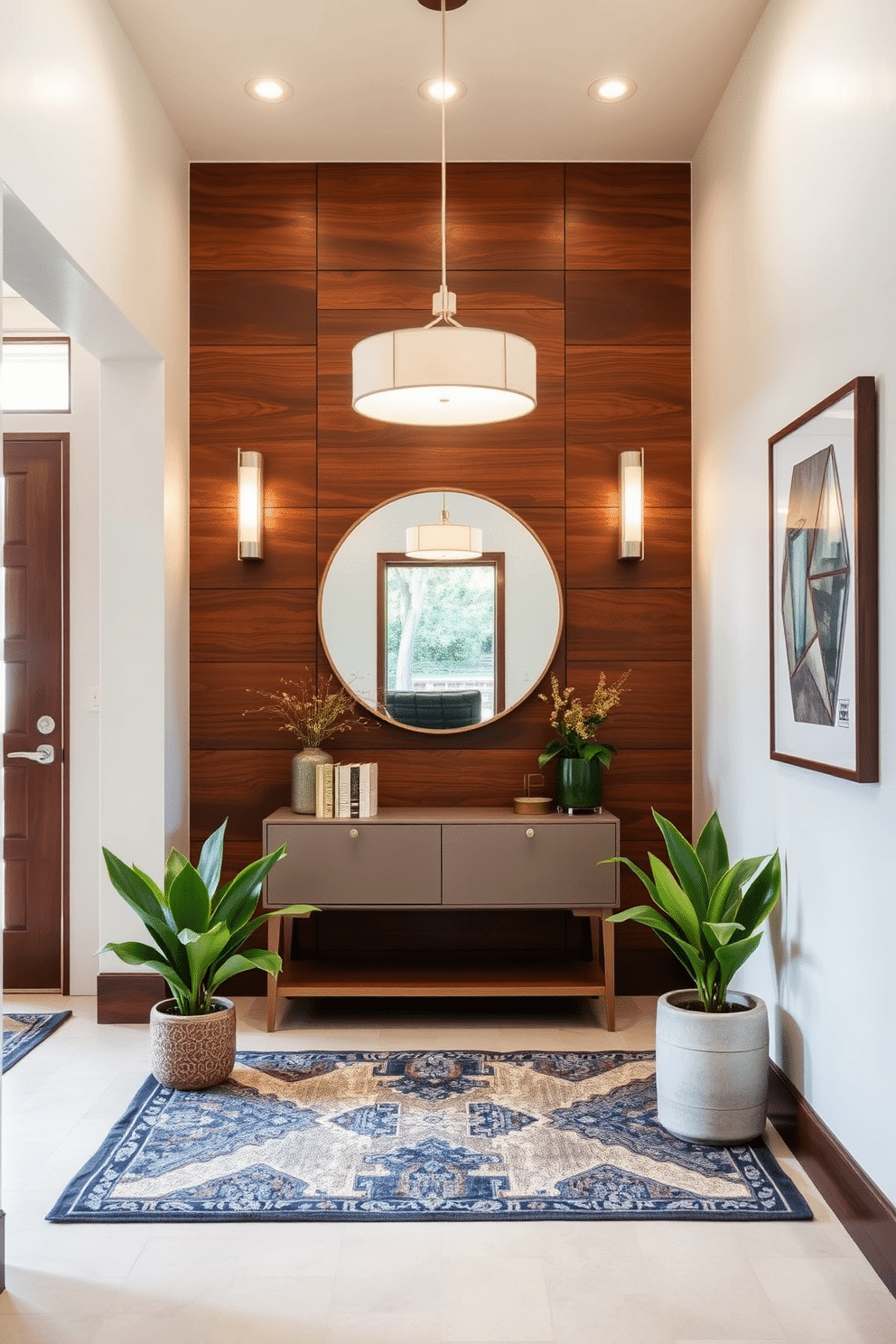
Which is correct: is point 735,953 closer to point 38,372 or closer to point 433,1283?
point 433,1283

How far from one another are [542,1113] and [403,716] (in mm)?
1590

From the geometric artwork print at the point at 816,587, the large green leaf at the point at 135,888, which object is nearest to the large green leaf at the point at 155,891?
the large green leaf at the point at 135,888

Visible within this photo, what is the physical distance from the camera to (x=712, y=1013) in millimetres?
2766

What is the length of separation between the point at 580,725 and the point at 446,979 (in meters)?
Result: 0.99

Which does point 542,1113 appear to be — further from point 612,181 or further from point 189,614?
point 612,181

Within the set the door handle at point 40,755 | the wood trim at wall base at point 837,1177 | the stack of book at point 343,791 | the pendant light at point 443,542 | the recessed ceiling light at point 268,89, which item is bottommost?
the wood trim at wall base at point 837,1177

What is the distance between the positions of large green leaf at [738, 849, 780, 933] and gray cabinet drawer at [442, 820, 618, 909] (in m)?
0.78

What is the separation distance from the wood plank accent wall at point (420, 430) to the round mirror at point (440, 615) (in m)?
0.08

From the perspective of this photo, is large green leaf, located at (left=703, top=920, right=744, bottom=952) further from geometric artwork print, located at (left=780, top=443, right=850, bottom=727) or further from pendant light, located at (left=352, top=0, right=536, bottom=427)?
pendant light, located at (left=352, top=0, right=536, bottom=427)

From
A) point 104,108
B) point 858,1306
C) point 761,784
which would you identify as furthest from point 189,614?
point 858,1306

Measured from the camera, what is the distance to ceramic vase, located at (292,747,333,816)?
12.7 ft

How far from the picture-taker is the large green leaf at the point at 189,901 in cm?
319

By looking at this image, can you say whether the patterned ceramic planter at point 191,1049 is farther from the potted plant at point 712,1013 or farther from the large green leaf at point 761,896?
the large green leaf at point 761,896

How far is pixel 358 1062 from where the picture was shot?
133 inches
